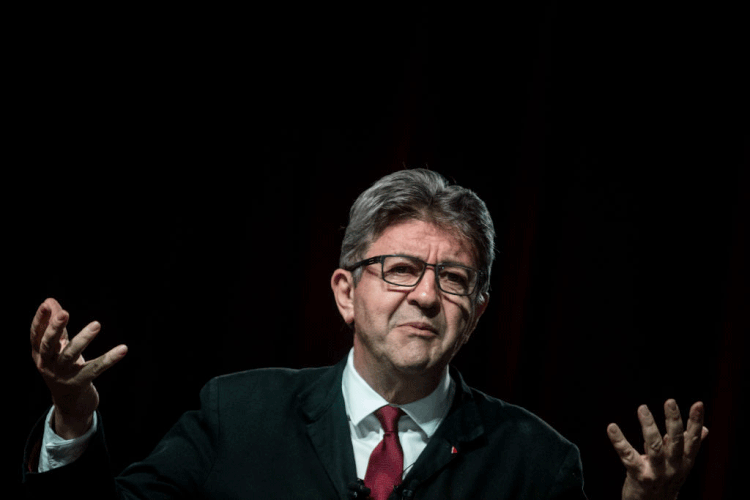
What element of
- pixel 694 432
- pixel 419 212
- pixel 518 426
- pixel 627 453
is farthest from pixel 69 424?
pixel 694 432

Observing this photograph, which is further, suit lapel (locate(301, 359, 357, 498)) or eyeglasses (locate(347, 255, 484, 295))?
eyeglasses (locate(347, 255, 484, 295))

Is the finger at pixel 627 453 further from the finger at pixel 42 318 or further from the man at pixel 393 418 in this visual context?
the finger at pixel 42 318

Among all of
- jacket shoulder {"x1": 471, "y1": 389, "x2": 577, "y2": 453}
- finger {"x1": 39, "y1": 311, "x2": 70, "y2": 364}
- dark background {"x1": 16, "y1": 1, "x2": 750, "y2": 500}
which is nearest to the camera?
finger {"x1": 39, "y1": 311, "x2": 70, "y2": 364}

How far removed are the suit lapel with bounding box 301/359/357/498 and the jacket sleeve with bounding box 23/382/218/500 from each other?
0.94ft

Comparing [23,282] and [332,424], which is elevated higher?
[23,282]

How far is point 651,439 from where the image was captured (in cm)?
154

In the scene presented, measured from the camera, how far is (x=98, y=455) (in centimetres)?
155

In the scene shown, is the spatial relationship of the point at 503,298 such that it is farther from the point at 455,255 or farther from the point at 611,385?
the point at 455,255

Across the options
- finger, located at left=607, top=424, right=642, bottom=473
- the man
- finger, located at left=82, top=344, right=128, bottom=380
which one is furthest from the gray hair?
finger, located at left=82, top=344, right=128, bottom=380

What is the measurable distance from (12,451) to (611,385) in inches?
82.9

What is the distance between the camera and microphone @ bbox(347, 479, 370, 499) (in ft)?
5.41

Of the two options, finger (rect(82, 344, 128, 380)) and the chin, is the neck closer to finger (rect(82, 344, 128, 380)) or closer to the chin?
the chin

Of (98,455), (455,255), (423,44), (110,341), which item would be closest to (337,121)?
(423,44)

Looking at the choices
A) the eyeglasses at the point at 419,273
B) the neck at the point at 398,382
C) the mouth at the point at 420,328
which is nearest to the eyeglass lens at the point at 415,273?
the eyeglasses at the point at 419,273
